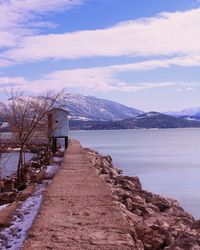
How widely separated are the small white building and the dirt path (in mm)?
29691

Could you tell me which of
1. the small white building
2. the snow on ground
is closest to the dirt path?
the snow on ground

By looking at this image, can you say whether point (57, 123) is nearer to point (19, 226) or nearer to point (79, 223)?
point (19, 226)

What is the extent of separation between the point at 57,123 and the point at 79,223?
3605 cm

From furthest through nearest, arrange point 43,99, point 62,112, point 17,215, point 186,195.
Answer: point 62,112
point 43,99
point 186,195
point 17,215

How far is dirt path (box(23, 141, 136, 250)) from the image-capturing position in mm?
8039

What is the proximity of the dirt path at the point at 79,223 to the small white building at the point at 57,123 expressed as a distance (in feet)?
97.4

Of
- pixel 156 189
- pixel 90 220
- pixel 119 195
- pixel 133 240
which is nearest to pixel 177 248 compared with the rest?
pixel 133 240

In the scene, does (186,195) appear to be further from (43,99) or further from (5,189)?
(43,99)

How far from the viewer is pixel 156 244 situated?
956cm

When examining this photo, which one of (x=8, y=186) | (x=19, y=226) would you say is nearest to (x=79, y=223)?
(x=19, y=226)

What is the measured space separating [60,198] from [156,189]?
737 inches

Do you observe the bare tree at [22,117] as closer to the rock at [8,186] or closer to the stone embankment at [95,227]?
the rock at [8,186]

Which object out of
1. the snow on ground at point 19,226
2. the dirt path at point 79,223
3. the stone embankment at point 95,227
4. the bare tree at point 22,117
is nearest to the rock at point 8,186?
the bare tree at point 22,117

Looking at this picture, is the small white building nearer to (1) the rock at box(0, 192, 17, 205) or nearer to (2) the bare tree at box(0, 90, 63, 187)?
(2) the bare tree at box(0, 90, 63, 187)
